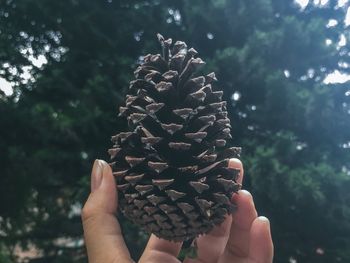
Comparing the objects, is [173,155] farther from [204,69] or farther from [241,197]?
[204,69]

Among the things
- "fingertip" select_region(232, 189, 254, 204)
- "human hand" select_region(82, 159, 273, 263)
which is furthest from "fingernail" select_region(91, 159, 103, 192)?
"fingertip" select_region(232, 189, 254, 204)

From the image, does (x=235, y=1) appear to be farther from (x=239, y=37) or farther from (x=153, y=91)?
(x=153, y=91)

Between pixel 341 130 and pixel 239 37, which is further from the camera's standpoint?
pixel 239 37

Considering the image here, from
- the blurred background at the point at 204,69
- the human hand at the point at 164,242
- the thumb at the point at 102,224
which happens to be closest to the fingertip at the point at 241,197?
the human hand at the point at 164,242

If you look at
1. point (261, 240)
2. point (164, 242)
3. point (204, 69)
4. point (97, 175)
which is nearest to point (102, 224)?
point (97, 175)

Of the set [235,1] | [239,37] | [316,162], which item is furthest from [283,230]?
[235,1]

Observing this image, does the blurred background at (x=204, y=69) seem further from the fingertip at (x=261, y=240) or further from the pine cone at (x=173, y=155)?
the pine cone at (x=173, y=155)
